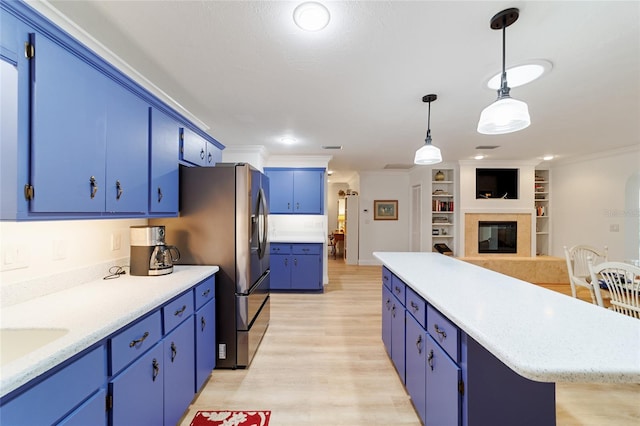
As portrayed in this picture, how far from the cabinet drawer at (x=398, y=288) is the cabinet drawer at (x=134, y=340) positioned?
1600 millimetres

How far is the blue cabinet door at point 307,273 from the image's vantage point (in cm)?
458

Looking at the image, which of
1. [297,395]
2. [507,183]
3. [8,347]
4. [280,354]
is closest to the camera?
[8,347]

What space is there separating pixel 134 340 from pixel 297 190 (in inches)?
154

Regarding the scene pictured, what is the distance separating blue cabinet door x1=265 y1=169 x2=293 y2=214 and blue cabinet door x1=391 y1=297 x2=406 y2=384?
316cm

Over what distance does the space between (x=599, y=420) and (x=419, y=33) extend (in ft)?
9.06

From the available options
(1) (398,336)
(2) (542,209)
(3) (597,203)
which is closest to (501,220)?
(2) (542,209)

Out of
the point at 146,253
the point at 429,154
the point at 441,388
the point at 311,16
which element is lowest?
the point at 441,388

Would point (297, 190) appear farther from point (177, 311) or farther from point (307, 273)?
point (177, 311)

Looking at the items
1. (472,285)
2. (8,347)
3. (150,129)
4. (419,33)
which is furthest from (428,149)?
(8,347)

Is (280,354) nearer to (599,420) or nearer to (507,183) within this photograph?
(599,420)

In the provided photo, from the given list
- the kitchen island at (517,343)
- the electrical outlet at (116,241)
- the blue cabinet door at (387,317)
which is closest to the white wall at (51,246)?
the electrical outlet at (116,241)

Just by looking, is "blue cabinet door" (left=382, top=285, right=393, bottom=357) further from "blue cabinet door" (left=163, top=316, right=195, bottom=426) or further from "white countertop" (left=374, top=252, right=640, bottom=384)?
"blue cabinet door" (left=163, top=316, right=195, bottom=426)

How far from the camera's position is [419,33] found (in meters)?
1.58

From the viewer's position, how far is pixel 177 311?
162cm
